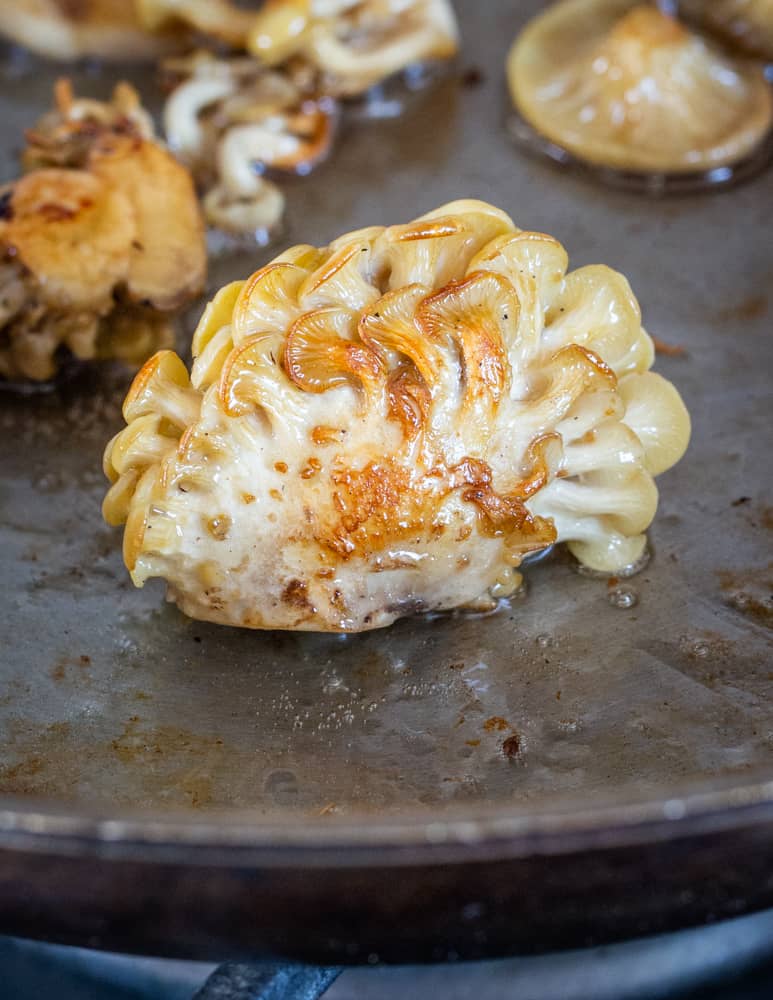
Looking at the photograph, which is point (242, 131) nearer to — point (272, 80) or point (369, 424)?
point (272, 80)

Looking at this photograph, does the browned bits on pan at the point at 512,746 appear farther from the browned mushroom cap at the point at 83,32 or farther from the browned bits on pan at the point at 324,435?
the browned mushroom cap at the point at 83,32

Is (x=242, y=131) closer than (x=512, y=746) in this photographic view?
No

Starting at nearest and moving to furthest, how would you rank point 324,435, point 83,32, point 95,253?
point 324,435 → point 95,253 → point 83,32

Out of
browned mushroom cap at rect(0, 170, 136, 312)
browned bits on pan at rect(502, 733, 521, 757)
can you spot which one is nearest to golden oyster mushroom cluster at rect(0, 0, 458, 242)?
browned mushroom cap at rect(0, 170, 136, 312)

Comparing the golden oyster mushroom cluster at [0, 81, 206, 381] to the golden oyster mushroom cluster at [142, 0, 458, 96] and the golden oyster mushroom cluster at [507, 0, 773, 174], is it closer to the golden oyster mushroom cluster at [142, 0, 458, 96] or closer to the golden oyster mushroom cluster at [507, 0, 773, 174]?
the golden oyster mushroom cluster at [142, 0, 458, 96]

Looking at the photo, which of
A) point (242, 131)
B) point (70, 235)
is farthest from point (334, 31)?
point (70, 235)

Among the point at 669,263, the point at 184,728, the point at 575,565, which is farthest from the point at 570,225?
the point at 184,728

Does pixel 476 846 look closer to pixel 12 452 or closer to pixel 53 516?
pixel 53 516

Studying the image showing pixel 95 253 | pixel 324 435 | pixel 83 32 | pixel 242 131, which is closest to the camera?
pixel 324 435
